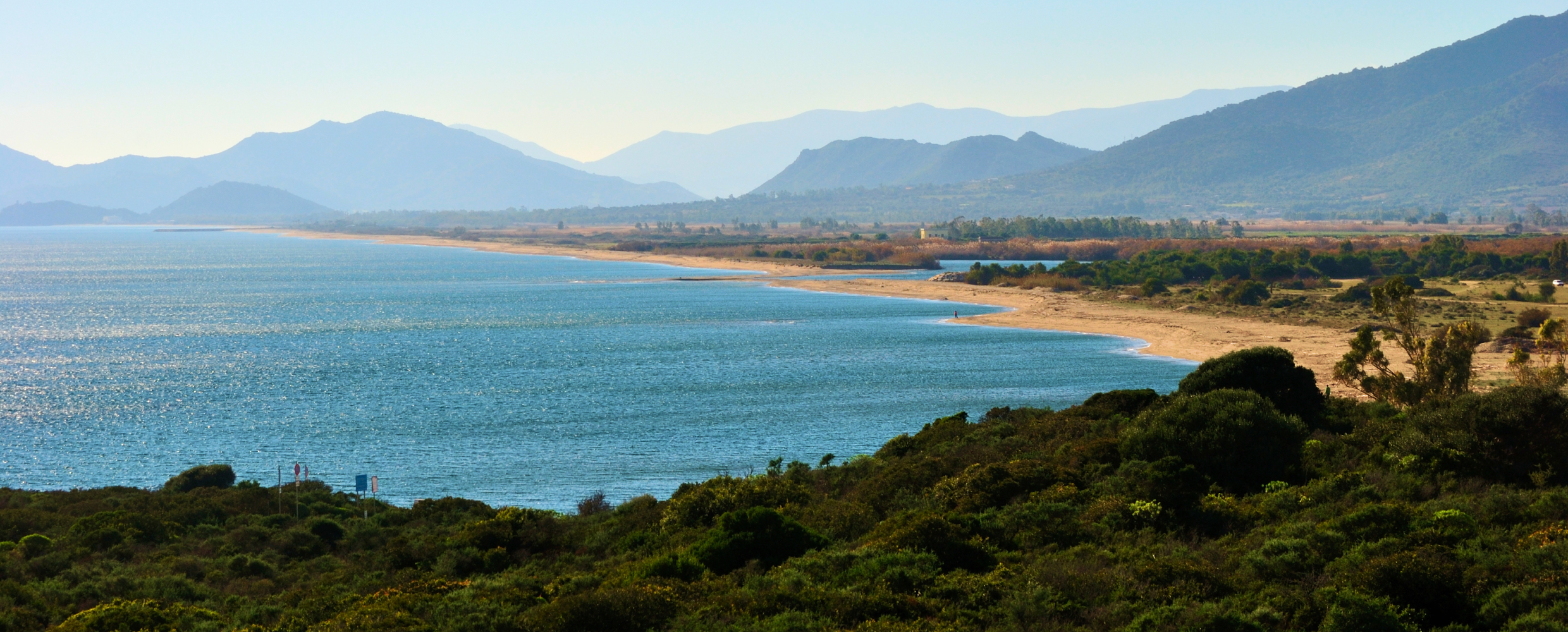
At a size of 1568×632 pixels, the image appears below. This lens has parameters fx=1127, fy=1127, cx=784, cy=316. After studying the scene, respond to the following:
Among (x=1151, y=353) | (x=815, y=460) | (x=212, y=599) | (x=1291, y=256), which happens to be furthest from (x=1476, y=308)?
(x=212, y=599)

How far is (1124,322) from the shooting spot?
3322 inches

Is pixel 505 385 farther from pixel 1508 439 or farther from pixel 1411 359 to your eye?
pixel 1508 439

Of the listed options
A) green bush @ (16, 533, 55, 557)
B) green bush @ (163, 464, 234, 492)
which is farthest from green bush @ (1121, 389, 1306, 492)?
green bush @ (163, 464, 234, 492)

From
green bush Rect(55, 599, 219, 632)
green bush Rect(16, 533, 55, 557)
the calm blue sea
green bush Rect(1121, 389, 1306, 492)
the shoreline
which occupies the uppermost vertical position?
green bush Rect(1121, 389, 1306, 492)

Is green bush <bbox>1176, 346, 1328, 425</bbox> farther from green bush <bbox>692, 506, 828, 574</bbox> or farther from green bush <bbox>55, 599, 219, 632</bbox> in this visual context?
green bush <bbox>55, 599, 219, 632</bbox>

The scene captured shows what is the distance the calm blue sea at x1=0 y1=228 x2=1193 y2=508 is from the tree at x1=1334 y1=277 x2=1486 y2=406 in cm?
1361

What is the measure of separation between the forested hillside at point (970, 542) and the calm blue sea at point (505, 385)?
8.05 m

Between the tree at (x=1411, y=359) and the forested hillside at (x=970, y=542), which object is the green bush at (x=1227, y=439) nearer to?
the forested hillside at (x=970, y=542)

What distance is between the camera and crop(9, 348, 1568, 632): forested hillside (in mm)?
15734

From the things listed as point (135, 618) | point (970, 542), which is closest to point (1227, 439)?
point (970, 542)

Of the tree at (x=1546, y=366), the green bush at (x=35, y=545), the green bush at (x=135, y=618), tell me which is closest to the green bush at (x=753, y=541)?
the green bush at (x=135, y=618)

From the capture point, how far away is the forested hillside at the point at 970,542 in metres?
15.7

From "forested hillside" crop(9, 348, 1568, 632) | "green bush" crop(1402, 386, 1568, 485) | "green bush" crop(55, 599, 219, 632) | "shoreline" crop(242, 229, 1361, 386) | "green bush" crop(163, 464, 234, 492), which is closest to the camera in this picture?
"forested hillside" crop(9, 348, 1568, 632)

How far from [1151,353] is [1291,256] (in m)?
66.1
